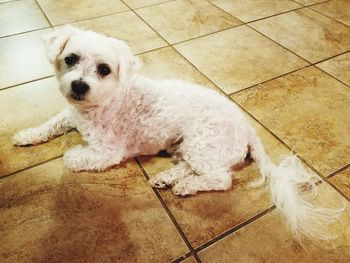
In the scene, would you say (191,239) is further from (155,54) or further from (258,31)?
(258,31)

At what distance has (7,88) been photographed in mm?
1678

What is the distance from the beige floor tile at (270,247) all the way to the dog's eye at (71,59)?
76cm

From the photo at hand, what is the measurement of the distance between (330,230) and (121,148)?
806 mm

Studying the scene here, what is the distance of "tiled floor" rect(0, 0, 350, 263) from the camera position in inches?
42.2

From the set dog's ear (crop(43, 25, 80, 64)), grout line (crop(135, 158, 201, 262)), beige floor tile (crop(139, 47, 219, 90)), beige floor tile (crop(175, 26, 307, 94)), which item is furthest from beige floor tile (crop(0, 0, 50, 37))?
grout line (crop(135, 158, 201, 262))

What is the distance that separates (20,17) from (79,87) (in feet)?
5.03

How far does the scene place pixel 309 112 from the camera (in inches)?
63.1

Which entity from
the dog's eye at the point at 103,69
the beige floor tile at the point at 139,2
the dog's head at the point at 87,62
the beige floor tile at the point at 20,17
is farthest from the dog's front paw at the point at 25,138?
the beige floor tile at the point at 139,2

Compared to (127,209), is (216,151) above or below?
above

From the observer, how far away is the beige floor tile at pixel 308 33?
6.68ft

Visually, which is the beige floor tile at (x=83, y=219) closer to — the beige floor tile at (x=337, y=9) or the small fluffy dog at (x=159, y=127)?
the small fluffy dog at (x=159, y=127)

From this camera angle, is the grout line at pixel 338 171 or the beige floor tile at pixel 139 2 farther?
the beige floor tile at pixel 139 2

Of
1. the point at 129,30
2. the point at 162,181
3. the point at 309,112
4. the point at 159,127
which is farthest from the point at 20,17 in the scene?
the point at 309,112

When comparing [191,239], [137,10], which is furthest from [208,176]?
[137,10]
